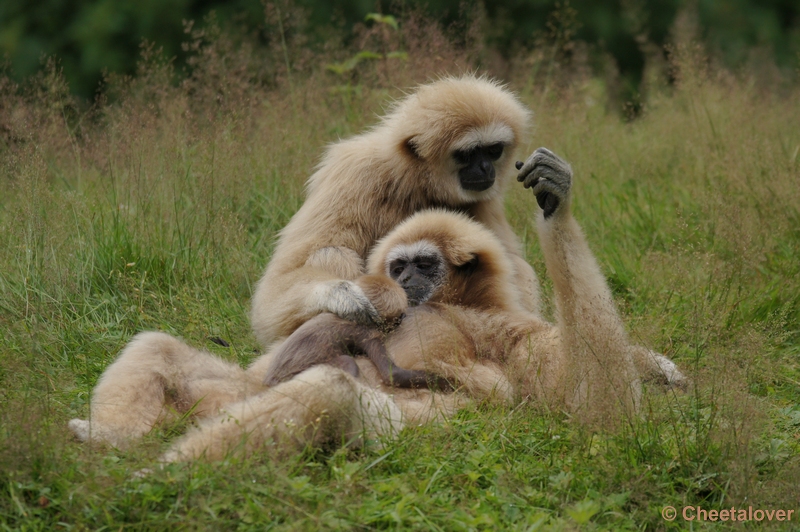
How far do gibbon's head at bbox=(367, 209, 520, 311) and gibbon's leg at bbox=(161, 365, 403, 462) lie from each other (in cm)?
117

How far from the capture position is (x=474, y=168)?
17.7 ft

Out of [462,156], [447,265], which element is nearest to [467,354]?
[447,265]

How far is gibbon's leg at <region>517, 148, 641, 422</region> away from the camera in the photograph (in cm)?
396

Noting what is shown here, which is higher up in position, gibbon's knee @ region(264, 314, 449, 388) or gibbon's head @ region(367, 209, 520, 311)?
gibbon's head @ region(367, 209, 520, 311)

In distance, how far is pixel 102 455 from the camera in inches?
145

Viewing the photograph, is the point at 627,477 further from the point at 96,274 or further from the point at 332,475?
the point at 96,274

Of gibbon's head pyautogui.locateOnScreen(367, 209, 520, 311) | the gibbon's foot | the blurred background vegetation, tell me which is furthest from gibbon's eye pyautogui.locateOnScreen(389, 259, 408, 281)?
the blurred background vegetation

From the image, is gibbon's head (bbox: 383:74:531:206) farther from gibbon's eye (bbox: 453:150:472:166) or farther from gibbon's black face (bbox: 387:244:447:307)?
gibbon's black face (bbox: 387:244:447:307)

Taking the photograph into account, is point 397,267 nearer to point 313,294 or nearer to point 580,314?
point 313,294

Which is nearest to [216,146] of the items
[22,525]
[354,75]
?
[354,75]

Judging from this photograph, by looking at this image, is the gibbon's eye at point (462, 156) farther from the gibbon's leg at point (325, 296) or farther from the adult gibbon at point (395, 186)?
the gibbon's leg at point (325, 296)

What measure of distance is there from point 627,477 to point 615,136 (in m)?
5.83

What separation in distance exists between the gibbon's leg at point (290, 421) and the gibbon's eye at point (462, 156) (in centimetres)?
205

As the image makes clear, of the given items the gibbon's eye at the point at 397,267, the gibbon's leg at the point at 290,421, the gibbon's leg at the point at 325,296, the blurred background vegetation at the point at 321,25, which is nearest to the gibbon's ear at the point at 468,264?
the gibbon's eye at the point at 397,267
